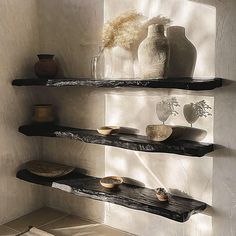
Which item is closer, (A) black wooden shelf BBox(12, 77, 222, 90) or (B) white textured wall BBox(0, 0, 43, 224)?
(A) black wooden shelf BBox(12, 77, 222, 90)

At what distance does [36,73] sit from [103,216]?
1.06 meters

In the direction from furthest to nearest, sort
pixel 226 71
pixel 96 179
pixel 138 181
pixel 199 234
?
pixel 96 179 < pixel 138 181 < pixel 199 234 < pixel 226 71

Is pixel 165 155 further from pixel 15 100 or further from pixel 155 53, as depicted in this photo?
pixel 15 100

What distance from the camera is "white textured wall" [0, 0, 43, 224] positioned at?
234 cm

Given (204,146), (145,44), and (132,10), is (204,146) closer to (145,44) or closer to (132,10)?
(145,44)

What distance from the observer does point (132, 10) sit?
208 cm

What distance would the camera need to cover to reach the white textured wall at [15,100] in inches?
92.2

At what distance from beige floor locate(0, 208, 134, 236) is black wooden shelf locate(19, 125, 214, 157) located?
611 mm

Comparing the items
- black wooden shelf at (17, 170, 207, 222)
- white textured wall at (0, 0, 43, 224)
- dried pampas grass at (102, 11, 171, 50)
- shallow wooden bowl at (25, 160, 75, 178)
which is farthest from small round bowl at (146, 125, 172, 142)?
white textured wall at (0, 0, 43, 224)

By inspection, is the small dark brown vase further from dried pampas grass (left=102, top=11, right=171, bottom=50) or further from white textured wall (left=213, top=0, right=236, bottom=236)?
white textured wall (left=213, top=0, right=236, bottom=236)

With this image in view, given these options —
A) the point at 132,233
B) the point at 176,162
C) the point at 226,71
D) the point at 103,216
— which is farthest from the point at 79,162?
the point at 226,71

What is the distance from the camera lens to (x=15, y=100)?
2434 mm

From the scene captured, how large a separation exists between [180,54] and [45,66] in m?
0.91

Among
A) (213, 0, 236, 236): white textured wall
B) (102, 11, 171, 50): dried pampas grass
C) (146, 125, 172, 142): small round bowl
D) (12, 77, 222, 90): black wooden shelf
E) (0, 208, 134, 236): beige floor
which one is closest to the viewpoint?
(12, 77, 222, 90): black wooden shelf
